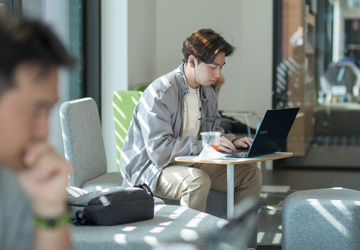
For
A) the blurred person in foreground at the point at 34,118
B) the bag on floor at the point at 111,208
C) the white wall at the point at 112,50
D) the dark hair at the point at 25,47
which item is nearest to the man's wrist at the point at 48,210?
the blurred person in foreground at the point at 34,118

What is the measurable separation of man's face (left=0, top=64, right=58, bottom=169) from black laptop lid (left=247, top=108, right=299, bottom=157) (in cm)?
153

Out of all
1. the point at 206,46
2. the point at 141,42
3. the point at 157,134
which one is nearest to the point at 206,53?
the point at 206,46

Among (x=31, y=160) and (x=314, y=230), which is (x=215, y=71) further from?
(x=31, y=160)

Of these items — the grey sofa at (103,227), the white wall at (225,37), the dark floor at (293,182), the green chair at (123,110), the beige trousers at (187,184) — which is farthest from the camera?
the white wall at (225,37)

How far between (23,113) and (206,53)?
1939 millimetres

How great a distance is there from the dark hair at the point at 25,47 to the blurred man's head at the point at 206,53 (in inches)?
73.1

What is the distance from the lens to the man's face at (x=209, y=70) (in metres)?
2.58

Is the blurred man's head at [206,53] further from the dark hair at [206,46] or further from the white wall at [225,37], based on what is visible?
the white wall at [225,37]

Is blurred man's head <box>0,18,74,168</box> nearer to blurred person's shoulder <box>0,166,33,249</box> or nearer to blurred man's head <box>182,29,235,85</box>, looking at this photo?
blurred person's shoulder <box>0,166,33,249</box>

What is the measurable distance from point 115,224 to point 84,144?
965 mm

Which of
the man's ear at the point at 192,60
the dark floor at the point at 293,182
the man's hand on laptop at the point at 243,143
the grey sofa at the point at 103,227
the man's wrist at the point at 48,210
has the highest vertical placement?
the man's ear at the point at 192,60

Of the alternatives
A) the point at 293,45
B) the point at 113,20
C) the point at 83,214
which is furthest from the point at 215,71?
the point at 293,45

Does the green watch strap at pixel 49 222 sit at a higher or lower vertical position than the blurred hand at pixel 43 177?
lower

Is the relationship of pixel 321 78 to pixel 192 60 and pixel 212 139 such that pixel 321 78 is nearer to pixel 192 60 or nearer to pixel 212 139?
pixel 192 60
